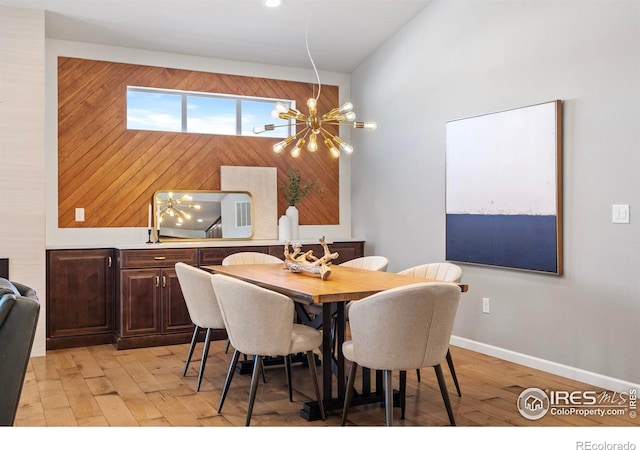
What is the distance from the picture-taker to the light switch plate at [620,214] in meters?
3.68

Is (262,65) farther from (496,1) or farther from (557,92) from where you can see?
(557,92)

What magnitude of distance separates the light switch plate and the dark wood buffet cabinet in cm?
342

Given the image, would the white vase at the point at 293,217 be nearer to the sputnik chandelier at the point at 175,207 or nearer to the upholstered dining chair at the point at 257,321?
the sputnik chandelier at the point at 175,207

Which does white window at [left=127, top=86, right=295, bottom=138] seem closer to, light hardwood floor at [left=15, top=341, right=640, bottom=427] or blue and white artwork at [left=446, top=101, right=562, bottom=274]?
blue and white artwork at [left=446, top=101, right=562, bottom=274]

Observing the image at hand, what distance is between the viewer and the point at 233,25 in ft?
17.6

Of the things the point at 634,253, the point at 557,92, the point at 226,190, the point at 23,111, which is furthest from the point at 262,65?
the point at 634,253

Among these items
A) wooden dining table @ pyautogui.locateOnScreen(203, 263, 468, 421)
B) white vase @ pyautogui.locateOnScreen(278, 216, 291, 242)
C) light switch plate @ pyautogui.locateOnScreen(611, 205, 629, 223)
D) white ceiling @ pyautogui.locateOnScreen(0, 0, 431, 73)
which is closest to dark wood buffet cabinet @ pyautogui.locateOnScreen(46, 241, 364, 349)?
white vase @ pyautogui.locateOnScreen(278, 216, 291, 242)

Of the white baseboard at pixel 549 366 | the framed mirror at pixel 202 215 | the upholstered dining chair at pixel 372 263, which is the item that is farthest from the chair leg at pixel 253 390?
the framed mirror at pixel 202 215

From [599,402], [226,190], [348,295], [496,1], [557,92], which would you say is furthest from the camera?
[226,190]

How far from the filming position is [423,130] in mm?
5496

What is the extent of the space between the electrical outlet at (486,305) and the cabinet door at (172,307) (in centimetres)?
255

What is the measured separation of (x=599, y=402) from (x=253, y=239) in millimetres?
3636

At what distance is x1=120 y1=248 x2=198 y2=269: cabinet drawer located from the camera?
16.8 feet

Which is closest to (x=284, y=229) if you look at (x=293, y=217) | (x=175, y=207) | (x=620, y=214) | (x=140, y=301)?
(x=293, y=217)
